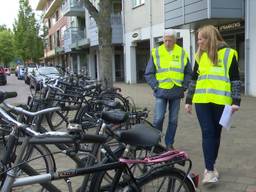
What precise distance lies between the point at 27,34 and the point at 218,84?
52699 millimetres

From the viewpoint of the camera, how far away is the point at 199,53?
202 inches

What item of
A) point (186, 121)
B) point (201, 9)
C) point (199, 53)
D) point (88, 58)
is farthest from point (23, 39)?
point (199, 53)

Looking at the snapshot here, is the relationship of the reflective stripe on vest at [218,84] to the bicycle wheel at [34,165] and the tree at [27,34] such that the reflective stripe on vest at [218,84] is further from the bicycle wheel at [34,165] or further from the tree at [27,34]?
the tree at [27,34]

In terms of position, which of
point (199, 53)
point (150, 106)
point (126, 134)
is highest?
point (199, 53)

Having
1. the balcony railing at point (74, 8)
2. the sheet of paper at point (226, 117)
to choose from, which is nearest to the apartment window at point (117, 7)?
the balcony railing at point (74, 8)

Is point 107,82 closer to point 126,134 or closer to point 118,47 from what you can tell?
point 126,134

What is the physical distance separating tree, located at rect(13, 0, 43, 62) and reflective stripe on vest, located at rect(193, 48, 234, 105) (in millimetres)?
52184

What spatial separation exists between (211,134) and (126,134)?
2.11m

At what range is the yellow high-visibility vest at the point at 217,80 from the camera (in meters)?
4.89

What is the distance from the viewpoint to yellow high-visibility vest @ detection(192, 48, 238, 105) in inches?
193

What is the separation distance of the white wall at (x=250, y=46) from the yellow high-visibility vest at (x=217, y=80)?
35.1 feet

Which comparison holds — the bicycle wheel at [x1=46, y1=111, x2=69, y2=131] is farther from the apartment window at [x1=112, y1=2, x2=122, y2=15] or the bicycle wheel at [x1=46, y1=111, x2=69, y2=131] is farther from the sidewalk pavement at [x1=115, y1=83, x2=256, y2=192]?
the apartment window at [x1=112, y1=2, x2=122, y2=15]

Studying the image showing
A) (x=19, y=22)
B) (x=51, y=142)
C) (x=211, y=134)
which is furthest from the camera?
(x=19, y=22)

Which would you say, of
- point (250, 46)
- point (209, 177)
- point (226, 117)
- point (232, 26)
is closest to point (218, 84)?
point (226, 117)
